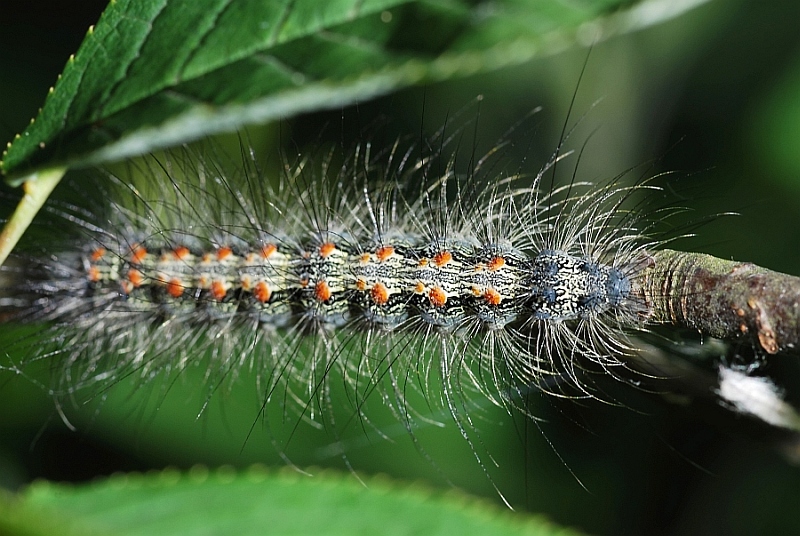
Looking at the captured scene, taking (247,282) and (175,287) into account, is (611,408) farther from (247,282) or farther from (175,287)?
(175,287)

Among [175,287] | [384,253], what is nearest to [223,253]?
[175,287]

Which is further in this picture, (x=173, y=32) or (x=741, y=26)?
(x=741, y=26)

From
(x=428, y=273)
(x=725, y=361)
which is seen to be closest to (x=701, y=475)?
(x=725, y=361)

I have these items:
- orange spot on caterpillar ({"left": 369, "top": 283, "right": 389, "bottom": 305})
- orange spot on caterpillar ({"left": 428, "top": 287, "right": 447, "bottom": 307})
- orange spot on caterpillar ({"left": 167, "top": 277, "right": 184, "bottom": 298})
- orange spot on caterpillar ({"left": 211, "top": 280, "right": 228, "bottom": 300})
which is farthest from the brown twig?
orange spot on caterpillar ({"left": 167, "top": 277, "right": 184, "bottom": 298})

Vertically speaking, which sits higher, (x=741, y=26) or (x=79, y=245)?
(x=741, y=26)

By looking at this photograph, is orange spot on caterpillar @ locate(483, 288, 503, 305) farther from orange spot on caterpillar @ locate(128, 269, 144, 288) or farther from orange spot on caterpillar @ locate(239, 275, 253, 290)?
orange spot on caterpillar @ locate(128, 269, 144, 288)

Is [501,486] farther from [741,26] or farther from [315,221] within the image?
[741,26]
